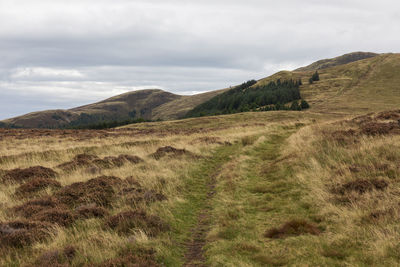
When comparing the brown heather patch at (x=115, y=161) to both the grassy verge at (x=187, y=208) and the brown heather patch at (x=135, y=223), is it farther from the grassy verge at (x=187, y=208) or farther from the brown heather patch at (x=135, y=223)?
the brown heather patch at (x=135, y=223)

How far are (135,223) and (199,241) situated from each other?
71.5 inches

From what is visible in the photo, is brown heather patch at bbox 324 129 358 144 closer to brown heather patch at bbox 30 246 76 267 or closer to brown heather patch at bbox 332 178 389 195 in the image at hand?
brown heather patch at bbox 332 178 389 195

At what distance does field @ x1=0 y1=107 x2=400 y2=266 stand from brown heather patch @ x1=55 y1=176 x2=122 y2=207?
0.04 m

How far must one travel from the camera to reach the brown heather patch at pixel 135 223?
7289 mm

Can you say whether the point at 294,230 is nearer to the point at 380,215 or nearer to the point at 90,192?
the point at 380,215

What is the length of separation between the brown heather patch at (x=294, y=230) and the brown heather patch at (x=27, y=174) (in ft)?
35.9

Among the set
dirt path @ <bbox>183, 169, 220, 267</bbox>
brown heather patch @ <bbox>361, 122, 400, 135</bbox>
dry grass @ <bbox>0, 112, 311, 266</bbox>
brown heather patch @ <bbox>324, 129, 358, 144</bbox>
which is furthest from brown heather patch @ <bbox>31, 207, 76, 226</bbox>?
brown heather patch @ <bbox>361, 122, 400, 135</bbox>

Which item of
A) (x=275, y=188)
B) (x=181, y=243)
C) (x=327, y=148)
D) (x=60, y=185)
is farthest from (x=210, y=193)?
(x=327, y=148)

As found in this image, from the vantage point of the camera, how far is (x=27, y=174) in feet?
42.8

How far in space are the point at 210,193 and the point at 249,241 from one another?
4629 millimetres

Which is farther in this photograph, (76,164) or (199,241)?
(76,164)

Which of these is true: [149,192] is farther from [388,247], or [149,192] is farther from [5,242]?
[388,247]

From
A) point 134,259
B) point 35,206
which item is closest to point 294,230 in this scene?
point 134,259

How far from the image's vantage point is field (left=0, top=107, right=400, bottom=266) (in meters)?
6.05
